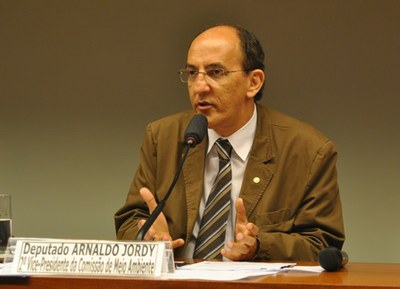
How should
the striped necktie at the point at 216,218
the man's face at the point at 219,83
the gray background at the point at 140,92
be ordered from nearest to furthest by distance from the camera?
the striped necktie at the point at 216,218 → the man's face at the point at 219,83 → the gray background at the point at 140,92

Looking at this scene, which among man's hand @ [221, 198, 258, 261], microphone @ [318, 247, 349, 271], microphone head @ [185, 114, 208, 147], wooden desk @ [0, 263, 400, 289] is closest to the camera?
wooden desk @ [0, 263, 400, 289]

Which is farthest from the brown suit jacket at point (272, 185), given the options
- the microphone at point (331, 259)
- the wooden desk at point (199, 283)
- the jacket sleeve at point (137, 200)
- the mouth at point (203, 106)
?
the wooden desk at point (199, 283)

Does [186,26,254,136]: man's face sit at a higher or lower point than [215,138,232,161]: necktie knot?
higher

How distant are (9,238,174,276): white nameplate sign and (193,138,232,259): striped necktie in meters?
0.88

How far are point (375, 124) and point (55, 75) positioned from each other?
1.40 metres

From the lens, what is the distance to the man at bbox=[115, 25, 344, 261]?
2512 mm

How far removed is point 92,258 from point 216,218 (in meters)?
0.96

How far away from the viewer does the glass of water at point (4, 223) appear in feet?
7.85

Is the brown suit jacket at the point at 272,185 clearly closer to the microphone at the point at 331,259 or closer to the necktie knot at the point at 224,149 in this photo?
the necktie knot at the point at 224,149

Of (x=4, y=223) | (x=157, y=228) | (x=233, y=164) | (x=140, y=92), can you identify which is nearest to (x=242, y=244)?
(x=157, y=228)

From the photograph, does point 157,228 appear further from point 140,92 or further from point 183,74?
point 140,92

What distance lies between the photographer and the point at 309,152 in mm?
2615

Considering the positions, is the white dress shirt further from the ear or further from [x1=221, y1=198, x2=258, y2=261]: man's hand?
[x1=221, y1=198, x2=258, y2=261]: man's hand

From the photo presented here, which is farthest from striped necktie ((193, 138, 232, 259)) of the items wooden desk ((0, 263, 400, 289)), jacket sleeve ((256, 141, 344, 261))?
wooden desk ((0, 263, 400, 289))
